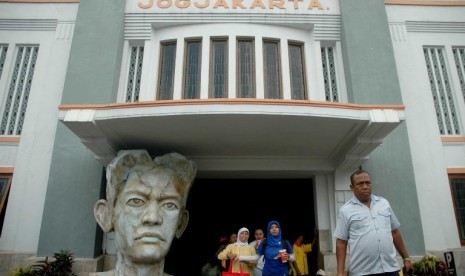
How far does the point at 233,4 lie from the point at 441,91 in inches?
232

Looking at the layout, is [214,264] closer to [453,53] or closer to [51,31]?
[51,31]

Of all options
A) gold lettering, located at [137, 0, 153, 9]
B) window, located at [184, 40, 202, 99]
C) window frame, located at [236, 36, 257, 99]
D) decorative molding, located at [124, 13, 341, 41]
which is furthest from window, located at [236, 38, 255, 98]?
gold lettering, located at [137, 0, 153, 9]

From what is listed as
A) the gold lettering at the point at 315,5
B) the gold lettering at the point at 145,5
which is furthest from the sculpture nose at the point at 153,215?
the gold lettering at the point at 315,5

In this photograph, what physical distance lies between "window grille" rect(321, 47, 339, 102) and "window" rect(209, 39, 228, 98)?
2548 millimetres

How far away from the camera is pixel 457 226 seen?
26.8 feet

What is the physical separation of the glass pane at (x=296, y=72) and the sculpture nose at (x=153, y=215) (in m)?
4.59

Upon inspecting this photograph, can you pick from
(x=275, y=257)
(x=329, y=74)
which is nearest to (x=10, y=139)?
(x=275, y=257)

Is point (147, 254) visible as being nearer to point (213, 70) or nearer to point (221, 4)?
point (213, 70)

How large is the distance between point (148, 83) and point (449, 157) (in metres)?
7.57

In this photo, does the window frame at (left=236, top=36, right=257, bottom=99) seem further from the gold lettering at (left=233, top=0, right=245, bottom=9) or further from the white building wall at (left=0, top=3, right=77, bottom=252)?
the white building wall at (left=0, top=3, right=77, bottom=252)

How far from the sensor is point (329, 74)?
30.0ft

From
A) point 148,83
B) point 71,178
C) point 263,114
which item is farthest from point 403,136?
point 71,178

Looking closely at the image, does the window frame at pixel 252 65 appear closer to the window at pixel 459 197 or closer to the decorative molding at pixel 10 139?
the window at pixel 459 197

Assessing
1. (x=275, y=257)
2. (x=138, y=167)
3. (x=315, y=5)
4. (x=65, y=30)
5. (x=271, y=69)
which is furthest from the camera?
(x=65, y=30)
